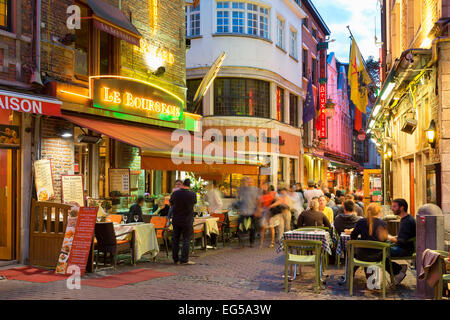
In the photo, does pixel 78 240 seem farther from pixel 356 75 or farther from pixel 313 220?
pixel 356 75

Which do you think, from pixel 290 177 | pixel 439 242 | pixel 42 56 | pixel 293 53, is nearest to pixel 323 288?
pixel 439 242

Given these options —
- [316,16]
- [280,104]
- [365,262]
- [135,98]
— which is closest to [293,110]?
[280,104]

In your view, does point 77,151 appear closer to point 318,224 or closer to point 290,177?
point 318,224

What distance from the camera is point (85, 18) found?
1150 centimetres

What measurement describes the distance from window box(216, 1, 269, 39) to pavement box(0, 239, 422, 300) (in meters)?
14.4

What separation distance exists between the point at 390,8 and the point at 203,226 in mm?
12433

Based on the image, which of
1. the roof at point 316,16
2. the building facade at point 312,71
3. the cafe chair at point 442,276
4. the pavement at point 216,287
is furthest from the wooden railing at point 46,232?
the roof at point 316,16

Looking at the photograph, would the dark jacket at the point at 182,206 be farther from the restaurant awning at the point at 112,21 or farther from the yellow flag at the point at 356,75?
the yellow flag at the point at 356,75

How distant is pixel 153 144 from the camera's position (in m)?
11.8

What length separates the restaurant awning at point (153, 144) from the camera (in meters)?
10.8

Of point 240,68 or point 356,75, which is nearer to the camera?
point 356,75

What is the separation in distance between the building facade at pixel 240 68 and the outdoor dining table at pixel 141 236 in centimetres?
1066

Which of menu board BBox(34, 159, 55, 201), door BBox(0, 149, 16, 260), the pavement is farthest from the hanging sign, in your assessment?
the pavement

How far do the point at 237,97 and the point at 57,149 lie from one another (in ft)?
41.6
